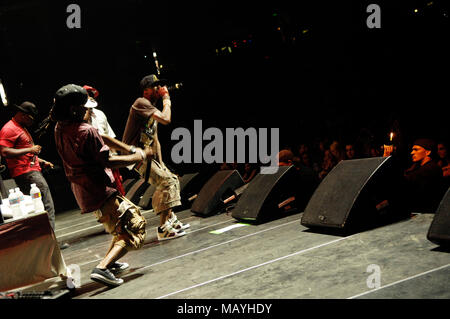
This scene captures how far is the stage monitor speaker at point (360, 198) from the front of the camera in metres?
3.13

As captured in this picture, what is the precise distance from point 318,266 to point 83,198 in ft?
5.25

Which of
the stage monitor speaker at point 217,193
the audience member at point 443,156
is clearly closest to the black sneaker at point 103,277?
the stage monitor speaker at point 217,193

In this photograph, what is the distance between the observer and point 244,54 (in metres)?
8.83

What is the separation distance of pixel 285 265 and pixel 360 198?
871 millimetres

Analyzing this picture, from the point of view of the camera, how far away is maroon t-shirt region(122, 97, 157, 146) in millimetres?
3896

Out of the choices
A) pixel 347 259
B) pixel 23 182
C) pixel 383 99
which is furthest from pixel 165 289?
pixel 383 99

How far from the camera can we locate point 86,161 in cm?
277

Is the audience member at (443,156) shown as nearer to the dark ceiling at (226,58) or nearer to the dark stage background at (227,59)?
the dark stage background at (227,59)

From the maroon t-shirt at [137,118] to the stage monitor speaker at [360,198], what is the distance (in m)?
1.73

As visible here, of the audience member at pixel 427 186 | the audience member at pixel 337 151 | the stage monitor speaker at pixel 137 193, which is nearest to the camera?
the audience member at pixel 427 186

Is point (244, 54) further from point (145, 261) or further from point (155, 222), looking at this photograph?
point (145, 261)

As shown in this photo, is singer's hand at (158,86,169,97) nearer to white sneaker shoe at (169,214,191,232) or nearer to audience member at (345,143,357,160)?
white sneaker shoe at (169,214,191,232)

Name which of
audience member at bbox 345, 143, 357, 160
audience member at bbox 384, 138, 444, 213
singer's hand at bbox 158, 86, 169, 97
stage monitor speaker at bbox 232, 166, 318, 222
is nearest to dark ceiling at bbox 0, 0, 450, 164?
audience member at bbox 345, 143, 357, 160

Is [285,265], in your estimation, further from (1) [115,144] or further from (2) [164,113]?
(2) [164,113]
